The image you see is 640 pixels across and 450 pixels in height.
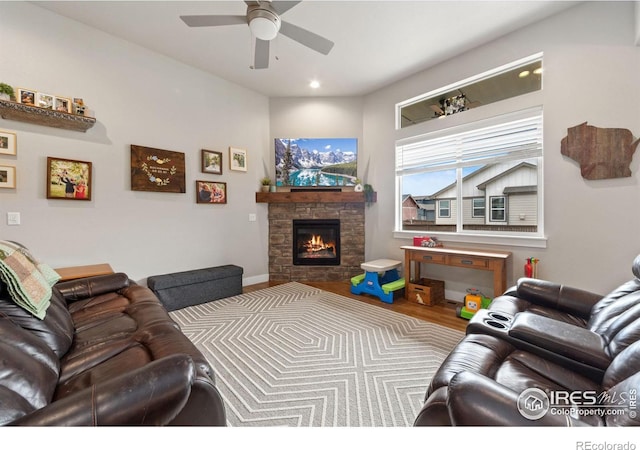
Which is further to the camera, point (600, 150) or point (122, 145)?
point (122, 145)

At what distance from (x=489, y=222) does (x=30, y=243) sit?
5.19 metres

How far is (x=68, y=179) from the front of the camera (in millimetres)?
2838

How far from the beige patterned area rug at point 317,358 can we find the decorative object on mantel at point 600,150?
2055 mm

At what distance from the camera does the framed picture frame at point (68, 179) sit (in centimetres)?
274

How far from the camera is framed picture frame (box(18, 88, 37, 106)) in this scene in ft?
8.31

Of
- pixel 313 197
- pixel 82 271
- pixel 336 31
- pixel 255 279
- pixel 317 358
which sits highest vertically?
pixel 336 31

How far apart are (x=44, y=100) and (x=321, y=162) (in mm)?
3414

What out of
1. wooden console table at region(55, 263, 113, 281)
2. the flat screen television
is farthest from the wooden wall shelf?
the flat screen television

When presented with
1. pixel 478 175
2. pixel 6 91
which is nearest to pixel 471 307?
pixel 478 175

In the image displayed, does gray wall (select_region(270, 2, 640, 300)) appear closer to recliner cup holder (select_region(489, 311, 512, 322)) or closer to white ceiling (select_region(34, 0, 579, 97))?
white ceiling (select_region(34, 0, 579, 97))

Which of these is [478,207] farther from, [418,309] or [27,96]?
[27,96]

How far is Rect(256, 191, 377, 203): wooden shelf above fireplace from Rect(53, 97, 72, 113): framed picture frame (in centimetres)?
252
